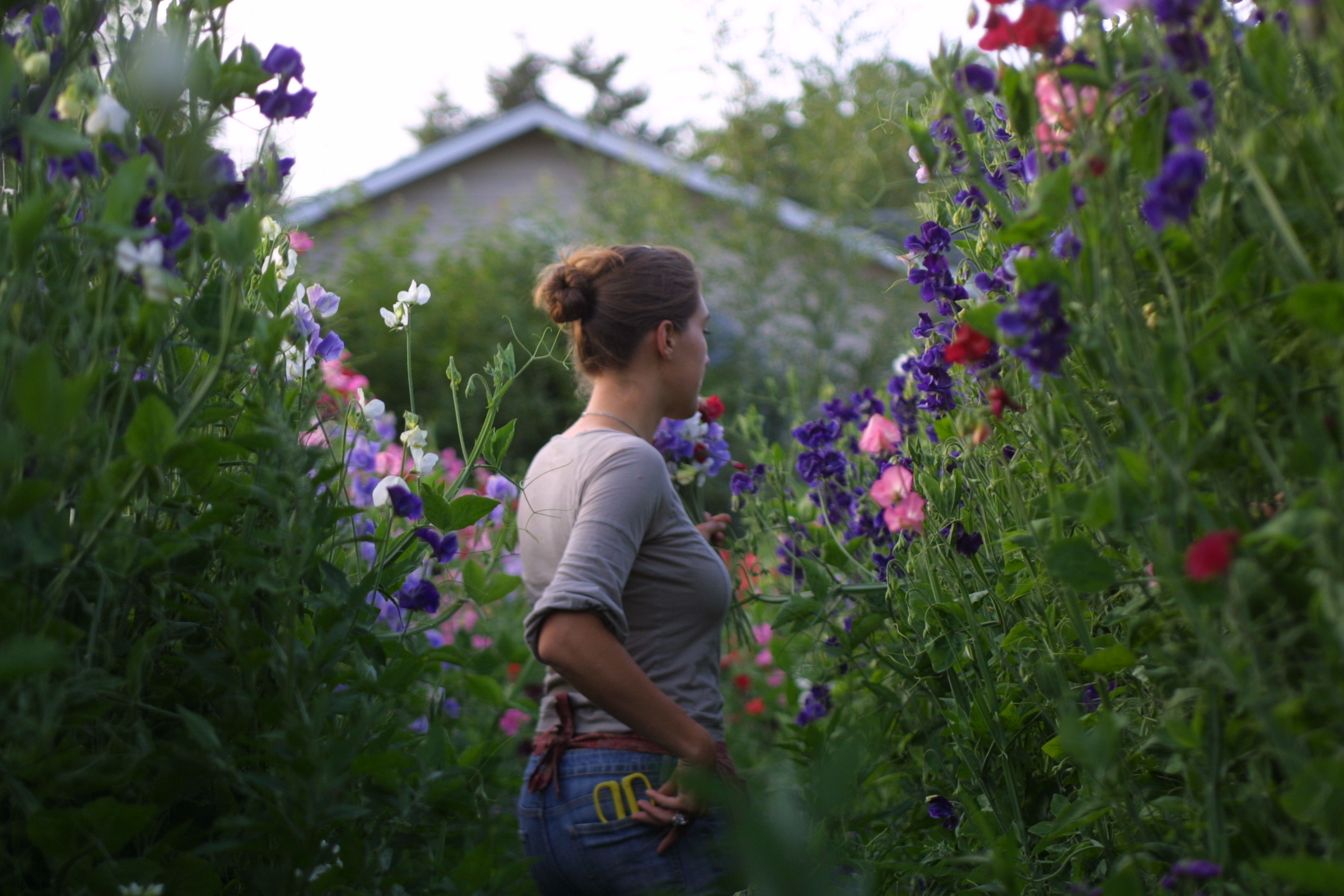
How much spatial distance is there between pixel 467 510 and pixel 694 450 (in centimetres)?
107

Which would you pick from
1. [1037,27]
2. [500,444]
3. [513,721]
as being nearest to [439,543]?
[500,444]

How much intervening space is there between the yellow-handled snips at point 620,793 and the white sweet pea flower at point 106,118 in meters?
1.19

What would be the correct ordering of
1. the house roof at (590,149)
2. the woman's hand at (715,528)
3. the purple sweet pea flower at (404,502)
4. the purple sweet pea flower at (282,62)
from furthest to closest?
the house roof at (590,149)
the woman's hand at (715,528)
the purple sweet pea flower at (404,502)
the purple sweet pea flower at (282,62)

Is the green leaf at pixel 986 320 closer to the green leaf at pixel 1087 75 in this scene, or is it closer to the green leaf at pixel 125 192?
the green leaf at pixel 1087 75

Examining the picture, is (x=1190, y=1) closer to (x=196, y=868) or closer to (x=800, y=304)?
(x=196, y=868)

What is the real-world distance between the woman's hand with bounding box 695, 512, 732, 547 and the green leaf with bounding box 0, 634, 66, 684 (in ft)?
4.76

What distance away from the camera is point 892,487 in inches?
65.7

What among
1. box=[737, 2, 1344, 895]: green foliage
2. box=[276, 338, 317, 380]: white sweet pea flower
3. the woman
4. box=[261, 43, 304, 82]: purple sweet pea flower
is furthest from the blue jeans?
box=[261, 43, 304, 82]: purple sweet pea flower

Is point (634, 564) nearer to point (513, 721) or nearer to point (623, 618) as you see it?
point (623, 618)

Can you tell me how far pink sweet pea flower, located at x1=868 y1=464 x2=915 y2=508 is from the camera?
165 centimetres

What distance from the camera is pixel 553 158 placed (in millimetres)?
13352

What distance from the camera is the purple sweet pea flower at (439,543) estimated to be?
4.47 feet

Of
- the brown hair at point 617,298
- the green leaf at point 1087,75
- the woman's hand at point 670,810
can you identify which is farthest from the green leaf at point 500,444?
the green leaf at point 1087,75

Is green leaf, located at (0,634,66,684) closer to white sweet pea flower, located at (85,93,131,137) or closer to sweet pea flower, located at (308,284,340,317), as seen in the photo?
white sweet pea flower, located at (85,93,131,137)
